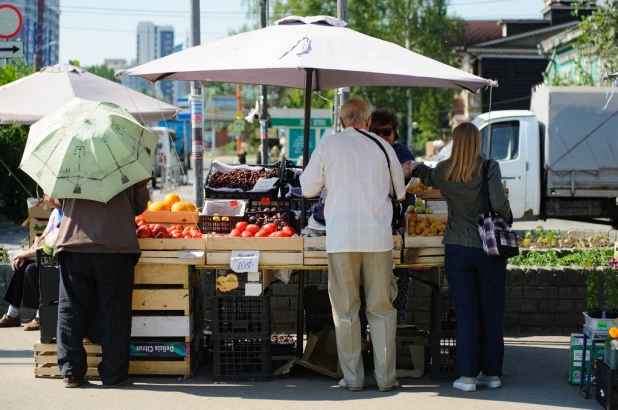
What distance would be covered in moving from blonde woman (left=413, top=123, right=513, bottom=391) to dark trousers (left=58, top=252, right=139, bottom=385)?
8.15 feet

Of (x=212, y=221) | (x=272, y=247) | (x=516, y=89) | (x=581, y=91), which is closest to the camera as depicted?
(x=272, y=247)

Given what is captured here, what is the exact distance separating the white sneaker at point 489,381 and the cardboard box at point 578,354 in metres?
0.57

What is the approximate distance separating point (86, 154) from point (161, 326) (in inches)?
58.5

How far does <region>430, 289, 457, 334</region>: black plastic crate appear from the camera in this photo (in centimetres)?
711

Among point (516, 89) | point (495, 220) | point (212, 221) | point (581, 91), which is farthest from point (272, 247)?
point (516, 89)

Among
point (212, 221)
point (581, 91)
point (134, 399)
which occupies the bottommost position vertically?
point (134, 399)

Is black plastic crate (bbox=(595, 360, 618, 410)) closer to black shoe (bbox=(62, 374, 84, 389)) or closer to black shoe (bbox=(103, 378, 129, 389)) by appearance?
black shoe (bbox=(103, 378, 129, 389))

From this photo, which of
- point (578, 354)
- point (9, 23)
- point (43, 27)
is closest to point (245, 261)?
point (578, 354)

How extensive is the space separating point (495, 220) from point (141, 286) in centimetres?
281

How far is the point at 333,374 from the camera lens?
7.04 m

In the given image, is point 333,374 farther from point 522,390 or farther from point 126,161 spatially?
point 126,161

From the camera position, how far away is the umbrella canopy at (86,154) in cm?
651

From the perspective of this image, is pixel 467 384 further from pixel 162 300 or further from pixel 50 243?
pixel 50 243

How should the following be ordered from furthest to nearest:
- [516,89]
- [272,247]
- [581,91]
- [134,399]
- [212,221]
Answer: [516,89], [581,91], [212,221], [272,247], [134,399]
